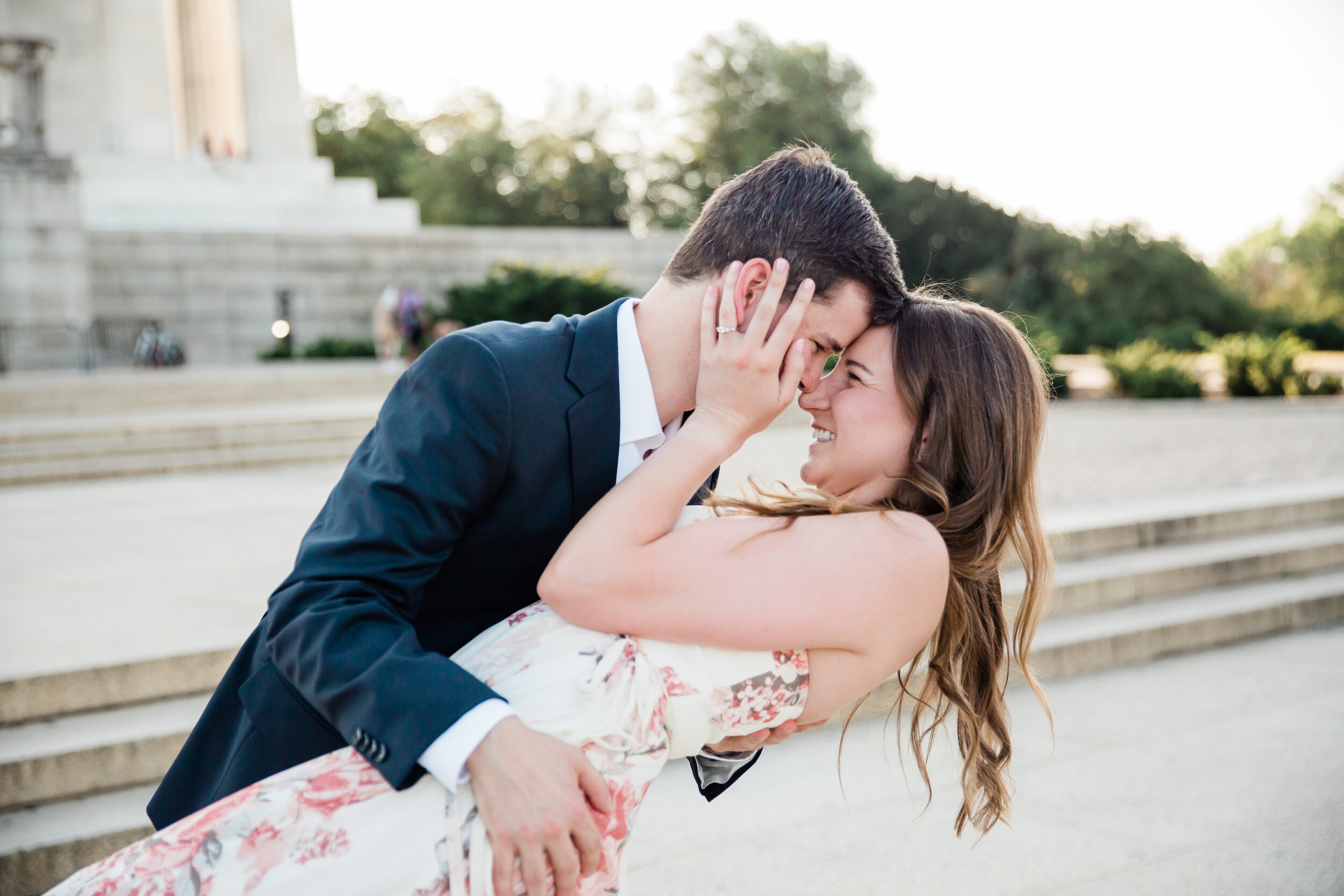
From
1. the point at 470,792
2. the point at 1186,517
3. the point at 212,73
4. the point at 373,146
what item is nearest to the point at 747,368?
the point at 470,792

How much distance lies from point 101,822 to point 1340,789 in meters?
4.75

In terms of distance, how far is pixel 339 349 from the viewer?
23219 millimetres

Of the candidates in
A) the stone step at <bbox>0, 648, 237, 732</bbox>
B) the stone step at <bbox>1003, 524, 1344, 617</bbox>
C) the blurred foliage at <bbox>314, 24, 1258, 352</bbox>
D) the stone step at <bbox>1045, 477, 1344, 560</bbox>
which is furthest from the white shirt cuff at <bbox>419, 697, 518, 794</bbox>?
the blurred foliage at <bbox>314, 24, 1258, 352</bbox>

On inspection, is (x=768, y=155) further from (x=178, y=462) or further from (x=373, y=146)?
(x=178, y=462)

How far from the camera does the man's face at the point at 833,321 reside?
7.45 feet

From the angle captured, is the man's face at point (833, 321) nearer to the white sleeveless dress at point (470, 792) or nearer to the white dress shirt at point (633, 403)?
the white dress shirt at point (633, 403)

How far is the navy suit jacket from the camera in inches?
67.8

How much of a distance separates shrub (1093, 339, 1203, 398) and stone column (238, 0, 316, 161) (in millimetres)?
20877

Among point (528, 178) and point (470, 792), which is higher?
point (528, 178)

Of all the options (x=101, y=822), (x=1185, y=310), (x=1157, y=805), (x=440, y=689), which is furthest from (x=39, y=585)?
(x=1185, y=310)

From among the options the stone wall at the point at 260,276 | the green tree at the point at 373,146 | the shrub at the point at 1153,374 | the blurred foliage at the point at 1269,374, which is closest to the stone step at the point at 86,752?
the shrub at the point at 1153,374

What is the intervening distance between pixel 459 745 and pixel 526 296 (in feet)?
72.4

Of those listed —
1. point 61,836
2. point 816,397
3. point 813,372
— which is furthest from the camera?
point 61,836

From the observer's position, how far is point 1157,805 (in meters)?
4.21
